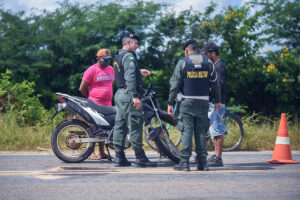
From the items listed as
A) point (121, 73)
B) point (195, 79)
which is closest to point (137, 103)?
point (121, 73)

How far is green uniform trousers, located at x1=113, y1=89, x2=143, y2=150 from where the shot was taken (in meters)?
6.12

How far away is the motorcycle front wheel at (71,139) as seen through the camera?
6418mm

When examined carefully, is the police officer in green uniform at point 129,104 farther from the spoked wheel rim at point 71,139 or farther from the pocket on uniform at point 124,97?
the spoked wheel rim at point 71,139

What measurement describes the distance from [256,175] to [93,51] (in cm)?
851

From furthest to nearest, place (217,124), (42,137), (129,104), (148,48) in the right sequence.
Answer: (148,48) < (42,137) < (217,124) < (129,104)

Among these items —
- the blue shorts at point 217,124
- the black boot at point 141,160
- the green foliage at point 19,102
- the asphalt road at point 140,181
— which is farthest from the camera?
the green foliage at point 19,102

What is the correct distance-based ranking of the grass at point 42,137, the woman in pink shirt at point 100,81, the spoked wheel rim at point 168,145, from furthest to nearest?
the grass at point 42,137, the woman in pink shirt at point 100,81, the spoked wheel rim at point 168,145

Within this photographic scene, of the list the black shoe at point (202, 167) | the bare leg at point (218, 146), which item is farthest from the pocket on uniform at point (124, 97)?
the bare leg at point (218, 146)

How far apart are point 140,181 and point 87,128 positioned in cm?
181

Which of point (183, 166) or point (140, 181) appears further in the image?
point (183, 166)

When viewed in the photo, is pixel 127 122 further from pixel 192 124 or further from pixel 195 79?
pixel 195 79

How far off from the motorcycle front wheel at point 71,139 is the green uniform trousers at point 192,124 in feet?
5.42

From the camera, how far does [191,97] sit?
19.0ft

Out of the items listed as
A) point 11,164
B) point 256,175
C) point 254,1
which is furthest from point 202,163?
point 254,1
